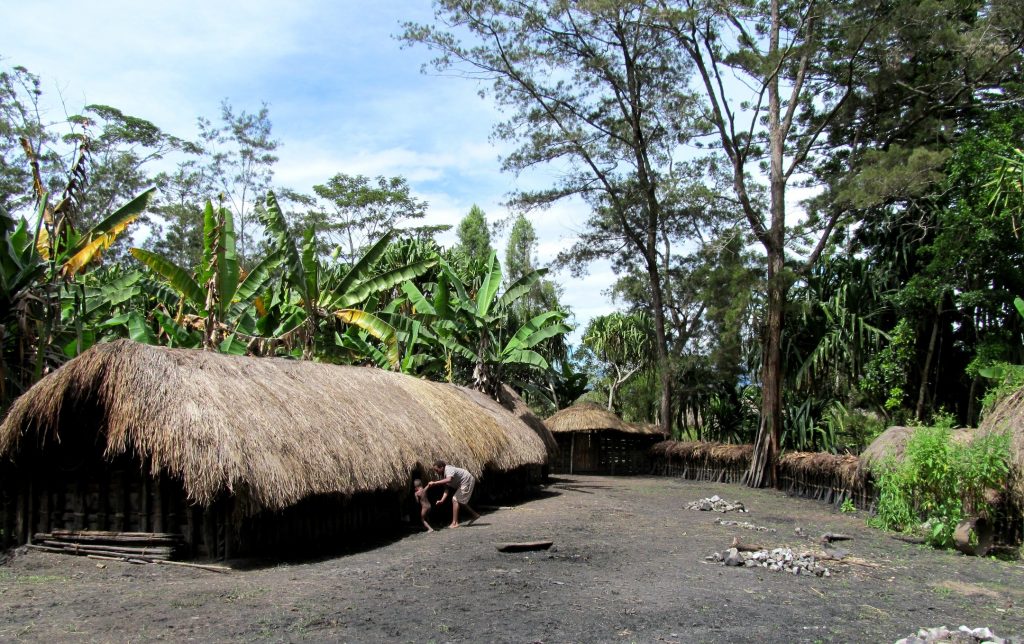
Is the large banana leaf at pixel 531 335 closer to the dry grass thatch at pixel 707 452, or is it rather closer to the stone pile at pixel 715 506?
the stone pile at pixel 715 506

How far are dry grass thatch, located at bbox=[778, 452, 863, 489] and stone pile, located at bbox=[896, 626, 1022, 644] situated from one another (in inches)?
348

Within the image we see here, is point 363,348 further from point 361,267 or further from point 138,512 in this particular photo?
point 138,512

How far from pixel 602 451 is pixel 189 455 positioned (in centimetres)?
2018

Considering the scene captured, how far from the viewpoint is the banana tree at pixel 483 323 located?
17547mm

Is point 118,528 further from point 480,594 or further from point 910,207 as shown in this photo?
point 910,207

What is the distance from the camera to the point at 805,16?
20125mm

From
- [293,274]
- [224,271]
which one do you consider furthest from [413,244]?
[224,271]

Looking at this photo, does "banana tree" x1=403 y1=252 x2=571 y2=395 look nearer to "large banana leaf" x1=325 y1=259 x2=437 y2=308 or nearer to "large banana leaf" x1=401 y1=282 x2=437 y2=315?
"large banana leaf" x1=401 y1=282 x2=437 y2=315

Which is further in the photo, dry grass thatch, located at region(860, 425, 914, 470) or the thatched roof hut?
the thatched roof hut

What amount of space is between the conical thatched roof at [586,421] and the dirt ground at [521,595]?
14.5 meters

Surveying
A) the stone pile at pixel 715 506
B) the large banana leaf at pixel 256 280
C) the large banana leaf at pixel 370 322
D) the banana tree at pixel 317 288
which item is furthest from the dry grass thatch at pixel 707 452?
the large banana leaf at pixel 256 280

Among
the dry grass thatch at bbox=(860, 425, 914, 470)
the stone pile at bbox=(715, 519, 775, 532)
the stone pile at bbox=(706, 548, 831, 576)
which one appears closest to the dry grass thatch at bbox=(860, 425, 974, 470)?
the dry grass thatch at bbox=(860, 425, 914, 470)

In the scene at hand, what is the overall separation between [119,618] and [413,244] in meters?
15.1

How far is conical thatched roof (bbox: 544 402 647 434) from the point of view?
84.6 feet
